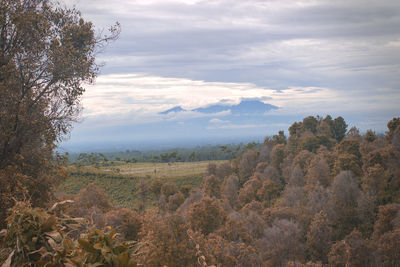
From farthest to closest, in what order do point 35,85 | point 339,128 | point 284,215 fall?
point 339,128 < point 284,215 < point 35,85

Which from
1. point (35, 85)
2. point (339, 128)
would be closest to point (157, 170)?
point (339, 128)

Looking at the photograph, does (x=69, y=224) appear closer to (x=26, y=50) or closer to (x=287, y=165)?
(x=26, y=50)

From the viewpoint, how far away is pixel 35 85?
916 cm

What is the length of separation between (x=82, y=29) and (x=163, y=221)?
→ 39.8 feet

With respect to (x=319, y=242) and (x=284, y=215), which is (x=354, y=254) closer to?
(x=319, y=242)

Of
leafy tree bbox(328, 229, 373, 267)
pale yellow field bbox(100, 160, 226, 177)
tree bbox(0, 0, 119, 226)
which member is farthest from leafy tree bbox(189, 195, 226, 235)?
pale yellow field bbox(100, 160, 226, 177)

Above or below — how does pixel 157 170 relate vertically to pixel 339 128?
below

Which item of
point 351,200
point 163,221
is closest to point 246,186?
point 351,200

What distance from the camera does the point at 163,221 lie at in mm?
18766

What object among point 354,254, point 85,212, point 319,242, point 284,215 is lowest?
point 319,242

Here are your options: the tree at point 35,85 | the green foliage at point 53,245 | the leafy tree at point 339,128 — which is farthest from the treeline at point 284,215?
the leafy tree at point 339,128

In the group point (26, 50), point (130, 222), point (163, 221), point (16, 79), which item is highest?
point (26, 50)

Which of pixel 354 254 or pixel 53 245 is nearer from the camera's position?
pixel 53 245

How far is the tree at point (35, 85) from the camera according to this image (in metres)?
8.53
